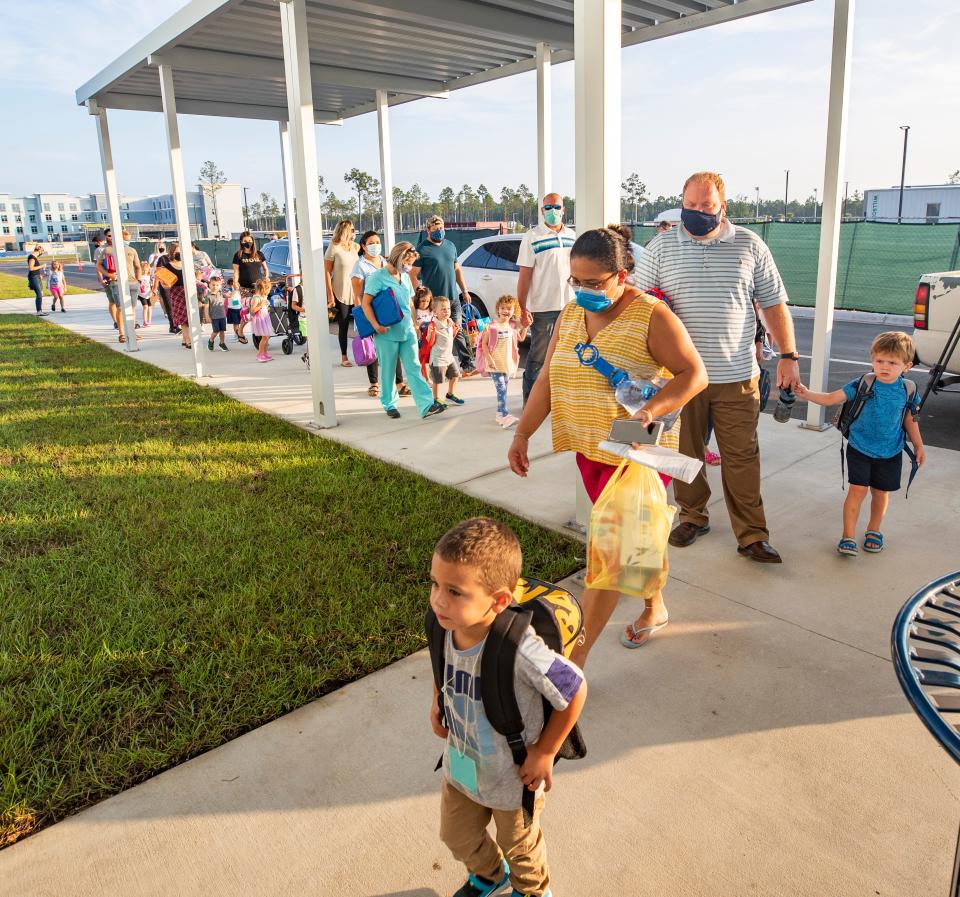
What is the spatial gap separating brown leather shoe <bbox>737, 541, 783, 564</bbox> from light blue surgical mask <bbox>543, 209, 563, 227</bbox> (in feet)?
10.8

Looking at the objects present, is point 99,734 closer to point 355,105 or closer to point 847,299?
point 355,105

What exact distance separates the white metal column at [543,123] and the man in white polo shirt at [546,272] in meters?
3.75

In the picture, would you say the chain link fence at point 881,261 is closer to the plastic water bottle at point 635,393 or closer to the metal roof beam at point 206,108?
the metal roof beam at point 206,108

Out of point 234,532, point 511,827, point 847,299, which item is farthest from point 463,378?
point 847,299

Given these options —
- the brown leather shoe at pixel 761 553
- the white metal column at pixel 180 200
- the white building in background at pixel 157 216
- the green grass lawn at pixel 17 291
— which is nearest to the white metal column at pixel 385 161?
the white metal column at pixel 180 200

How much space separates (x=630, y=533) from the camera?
273cm

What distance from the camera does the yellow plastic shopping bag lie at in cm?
273

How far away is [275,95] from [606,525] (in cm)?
1280

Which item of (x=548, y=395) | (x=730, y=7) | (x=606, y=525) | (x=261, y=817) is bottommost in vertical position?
(x=261, y=817)

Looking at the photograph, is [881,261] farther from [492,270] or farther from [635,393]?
[635,393]

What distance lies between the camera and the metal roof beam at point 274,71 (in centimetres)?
973

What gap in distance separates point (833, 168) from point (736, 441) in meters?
3.42

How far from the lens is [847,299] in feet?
51.4

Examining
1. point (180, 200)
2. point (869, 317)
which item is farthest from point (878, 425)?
point (869, 317)
